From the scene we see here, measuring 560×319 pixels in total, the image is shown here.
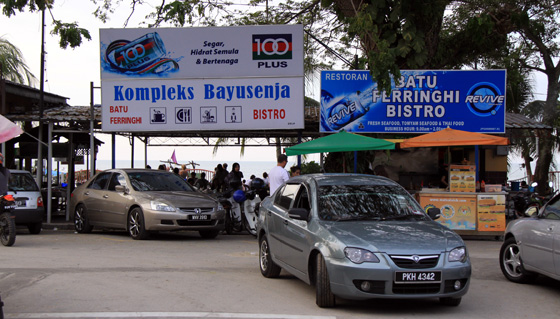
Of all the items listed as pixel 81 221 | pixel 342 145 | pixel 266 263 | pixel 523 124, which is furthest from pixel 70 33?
pixel 523 124

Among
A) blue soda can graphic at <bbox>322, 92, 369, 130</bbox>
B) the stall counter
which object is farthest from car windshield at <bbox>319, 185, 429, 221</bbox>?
blue soda can graphic at <bbox>322, 92, 369, 130</bbox>

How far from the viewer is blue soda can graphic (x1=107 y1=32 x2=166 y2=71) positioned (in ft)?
55.5

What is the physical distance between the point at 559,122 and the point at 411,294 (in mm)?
24770

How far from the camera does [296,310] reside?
22.2ft

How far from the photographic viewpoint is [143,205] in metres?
13.3

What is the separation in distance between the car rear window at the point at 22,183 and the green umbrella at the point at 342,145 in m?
6.34

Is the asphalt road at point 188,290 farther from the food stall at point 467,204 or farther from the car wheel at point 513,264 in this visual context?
the food stall at point 467,204

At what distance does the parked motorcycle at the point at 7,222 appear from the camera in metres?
12.0

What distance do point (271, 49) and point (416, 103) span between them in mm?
4217

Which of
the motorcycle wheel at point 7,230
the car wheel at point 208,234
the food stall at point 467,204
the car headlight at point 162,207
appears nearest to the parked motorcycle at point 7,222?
the motorcycle wheel at point 7,230

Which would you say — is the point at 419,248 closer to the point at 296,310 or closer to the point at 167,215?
the point at 296,310

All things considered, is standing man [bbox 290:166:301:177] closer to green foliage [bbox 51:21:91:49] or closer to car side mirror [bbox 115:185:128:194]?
car side mirror [bbox 115:185:128:194]

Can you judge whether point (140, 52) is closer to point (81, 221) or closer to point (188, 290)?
point (81, 221)

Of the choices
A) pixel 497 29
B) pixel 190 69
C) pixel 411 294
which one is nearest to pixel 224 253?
pixel 411 294
